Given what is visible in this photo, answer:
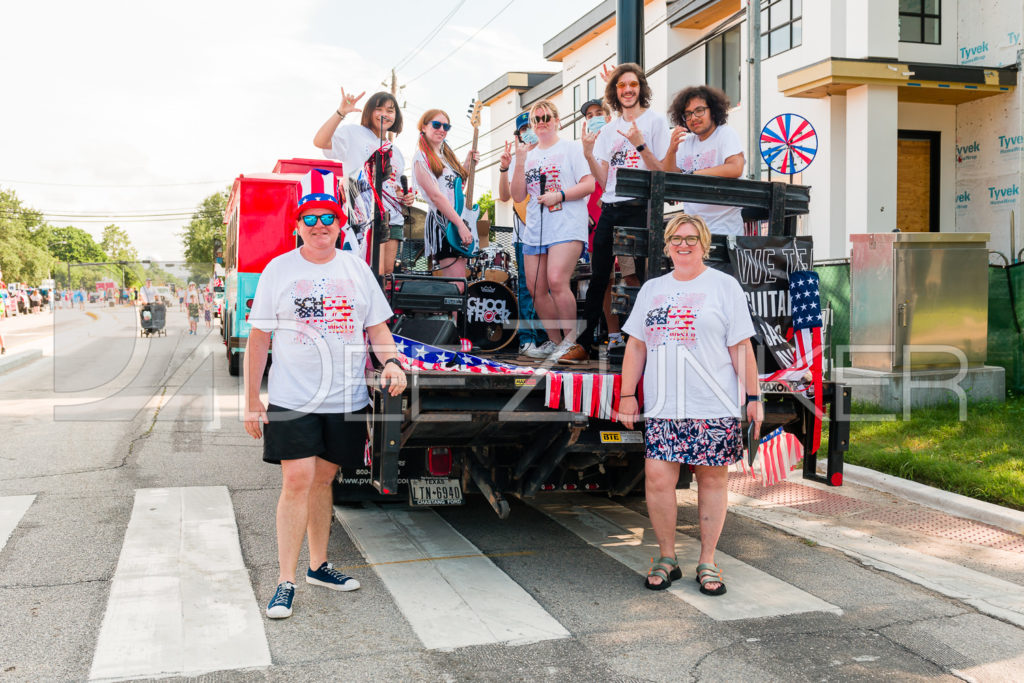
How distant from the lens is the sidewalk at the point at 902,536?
477cm

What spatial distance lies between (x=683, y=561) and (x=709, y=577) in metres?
0.63

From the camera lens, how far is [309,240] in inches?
169

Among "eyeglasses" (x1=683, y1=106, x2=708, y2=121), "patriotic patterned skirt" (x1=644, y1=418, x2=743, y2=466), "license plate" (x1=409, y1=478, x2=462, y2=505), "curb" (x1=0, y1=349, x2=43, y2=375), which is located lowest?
"license plate" (x1=409, y1=478, x2=462, y2=505)

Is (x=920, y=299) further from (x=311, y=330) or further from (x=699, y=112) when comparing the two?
(x=311, y=330)

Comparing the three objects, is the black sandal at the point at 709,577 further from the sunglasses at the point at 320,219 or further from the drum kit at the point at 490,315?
the sunglasses at the point at 320,219

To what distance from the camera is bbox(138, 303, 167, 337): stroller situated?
26906 millimetres

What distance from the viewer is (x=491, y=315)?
6684 mm

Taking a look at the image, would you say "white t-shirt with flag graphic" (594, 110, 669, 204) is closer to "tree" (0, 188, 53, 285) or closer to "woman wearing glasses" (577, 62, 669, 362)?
"woman wearing glasses" (577, 62, 669, 362)

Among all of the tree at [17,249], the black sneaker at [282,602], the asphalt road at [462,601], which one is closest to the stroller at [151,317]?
the asphalt road at [462,601]

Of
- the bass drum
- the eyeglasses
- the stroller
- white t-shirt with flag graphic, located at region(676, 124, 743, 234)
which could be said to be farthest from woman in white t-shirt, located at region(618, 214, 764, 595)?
the stroller

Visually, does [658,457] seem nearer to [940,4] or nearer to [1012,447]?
[1012,447]

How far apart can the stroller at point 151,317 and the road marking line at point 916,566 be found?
2412cm

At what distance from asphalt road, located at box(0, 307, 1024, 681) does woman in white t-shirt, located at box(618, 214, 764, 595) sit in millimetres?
507

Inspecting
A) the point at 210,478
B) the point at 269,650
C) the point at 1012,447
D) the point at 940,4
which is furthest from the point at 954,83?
the point at 269,650
